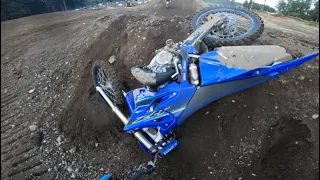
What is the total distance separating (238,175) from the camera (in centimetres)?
335

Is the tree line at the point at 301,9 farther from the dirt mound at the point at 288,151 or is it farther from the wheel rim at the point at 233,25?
the dirt mound at the point at 288,151

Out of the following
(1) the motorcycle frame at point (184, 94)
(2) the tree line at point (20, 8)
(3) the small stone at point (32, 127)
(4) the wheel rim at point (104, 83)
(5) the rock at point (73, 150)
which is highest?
(2) the tree line at point (20, 8)

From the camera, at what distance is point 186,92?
3381mm

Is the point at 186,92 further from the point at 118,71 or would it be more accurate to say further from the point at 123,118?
the point at 118,71

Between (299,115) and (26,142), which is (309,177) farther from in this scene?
(26,142)

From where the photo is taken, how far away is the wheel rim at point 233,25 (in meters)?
4.72

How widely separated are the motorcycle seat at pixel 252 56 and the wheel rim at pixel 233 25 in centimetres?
123

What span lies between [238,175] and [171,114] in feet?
4.29

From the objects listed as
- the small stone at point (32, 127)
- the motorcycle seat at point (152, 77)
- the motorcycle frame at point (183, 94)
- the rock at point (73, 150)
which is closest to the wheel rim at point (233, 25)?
the motorcycle frame at point (183, 94)

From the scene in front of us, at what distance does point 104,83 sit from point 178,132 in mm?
1810

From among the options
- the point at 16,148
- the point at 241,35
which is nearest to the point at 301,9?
the point at 241,35

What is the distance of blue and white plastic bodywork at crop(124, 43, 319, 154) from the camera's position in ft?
10.8

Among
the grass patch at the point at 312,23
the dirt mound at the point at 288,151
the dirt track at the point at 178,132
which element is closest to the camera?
the dirt mound at the point at 288,151

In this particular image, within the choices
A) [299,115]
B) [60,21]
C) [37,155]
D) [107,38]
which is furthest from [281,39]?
[60,21]
